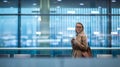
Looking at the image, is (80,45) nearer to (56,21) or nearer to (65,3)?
(56,21)

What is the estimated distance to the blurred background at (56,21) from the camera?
11375 millimetres

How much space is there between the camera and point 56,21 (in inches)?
458

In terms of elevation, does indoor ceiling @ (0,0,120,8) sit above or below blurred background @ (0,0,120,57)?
above

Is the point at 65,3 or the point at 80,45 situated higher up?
the point at 65,3

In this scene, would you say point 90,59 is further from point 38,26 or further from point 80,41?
point 38,26

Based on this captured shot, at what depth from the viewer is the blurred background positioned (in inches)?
448

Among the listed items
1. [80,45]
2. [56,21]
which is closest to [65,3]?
[56,21]

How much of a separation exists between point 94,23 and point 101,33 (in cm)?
50

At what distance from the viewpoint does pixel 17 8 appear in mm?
11391

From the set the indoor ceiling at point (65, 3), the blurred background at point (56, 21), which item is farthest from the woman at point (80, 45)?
the indoor ceiling at point (65, 3)

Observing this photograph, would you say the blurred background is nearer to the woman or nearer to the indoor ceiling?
the indoor ceiling

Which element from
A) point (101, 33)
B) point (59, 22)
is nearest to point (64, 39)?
point (59, 22)

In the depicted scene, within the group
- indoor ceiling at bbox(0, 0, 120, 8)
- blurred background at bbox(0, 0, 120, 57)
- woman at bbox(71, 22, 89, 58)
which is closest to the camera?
woman at bbox(71, 22, 89, 58)

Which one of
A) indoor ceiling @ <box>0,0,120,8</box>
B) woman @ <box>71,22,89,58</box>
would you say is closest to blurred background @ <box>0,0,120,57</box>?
indoor ceiling @ <box>0,0,120,8</box>
